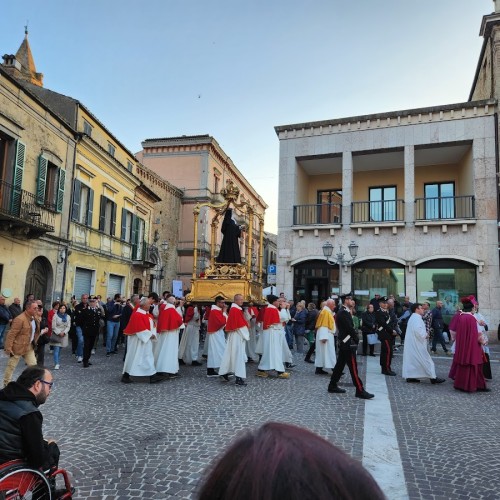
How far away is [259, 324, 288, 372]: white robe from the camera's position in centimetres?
1063

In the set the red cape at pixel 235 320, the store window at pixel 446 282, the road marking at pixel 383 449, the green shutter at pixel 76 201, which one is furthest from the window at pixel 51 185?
the store window at pixel 446 282

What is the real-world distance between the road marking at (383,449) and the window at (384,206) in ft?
45.8

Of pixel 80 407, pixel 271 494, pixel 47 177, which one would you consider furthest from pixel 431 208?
pixel 271 494

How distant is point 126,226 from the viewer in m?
26.1

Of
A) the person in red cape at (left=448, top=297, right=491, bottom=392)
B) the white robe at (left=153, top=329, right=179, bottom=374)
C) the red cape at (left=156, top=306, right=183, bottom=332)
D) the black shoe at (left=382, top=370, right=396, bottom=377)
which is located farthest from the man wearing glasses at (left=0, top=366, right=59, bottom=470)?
the black shoe at (left=382, top=370, right=396, bottom=377)

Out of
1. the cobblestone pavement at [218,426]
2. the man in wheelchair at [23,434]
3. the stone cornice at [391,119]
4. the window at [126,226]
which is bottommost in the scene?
the cobblestone pavement at [218,426]

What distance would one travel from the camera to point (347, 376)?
11.0 m

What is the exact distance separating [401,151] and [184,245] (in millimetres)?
21519

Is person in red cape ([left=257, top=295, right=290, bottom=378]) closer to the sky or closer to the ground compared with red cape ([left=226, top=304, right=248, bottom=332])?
closer to the ground

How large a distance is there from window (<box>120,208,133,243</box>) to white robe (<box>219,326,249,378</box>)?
16.8 metres

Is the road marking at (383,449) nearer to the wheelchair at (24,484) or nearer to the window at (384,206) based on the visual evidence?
the wheelchair at (24,484)

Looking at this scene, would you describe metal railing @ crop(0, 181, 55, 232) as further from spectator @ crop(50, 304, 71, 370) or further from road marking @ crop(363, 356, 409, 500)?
road marking @ crop(363, 356, 409, 500)

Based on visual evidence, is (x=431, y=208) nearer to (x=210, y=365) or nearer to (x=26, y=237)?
(x=210, y=365)

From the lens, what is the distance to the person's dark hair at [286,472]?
2.77 ft
